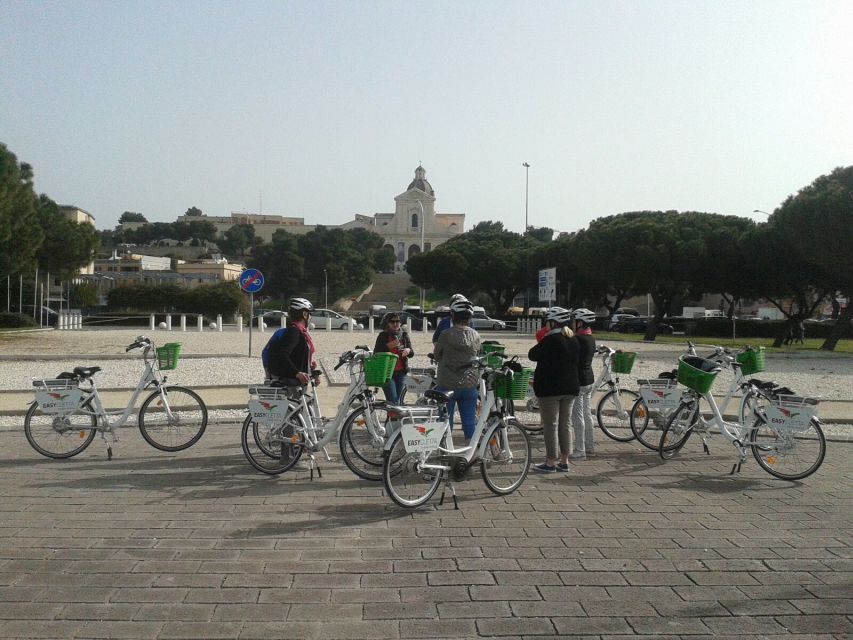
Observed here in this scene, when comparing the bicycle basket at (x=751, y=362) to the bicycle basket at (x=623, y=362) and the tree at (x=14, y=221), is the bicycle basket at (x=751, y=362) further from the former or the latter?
the tree at (x=14, y=221)

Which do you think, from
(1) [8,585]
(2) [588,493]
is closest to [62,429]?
(1) [8,585]

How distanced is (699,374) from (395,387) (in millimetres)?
3338

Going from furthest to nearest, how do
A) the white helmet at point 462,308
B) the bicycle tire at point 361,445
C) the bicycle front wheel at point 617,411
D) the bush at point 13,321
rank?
the bush at point 13,321, the bicycle front wheel at point 617,411, the white helmet at point 462,308, the bicycle tire at point 361,445

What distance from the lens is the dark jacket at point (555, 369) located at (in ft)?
26.4

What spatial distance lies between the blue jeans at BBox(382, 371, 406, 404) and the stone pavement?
1505 millimetres

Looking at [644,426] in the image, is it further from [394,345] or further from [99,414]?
[99,414]

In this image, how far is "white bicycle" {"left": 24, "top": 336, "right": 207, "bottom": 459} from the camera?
28.5 ft

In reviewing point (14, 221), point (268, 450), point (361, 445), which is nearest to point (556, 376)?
point (361, 445)

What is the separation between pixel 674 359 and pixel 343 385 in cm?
1353

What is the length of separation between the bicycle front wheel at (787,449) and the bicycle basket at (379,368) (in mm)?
3594

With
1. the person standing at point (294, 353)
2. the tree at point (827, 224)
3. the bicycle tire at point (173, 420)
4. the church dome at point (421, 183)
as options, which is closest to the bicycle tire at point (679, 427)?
the person standing at point (294, 353)

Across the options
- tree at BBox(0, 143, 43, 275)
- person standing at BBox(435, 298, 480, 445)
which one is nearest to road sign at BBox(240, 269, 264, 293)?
person standing at BBox(435, 298, 480, 445)

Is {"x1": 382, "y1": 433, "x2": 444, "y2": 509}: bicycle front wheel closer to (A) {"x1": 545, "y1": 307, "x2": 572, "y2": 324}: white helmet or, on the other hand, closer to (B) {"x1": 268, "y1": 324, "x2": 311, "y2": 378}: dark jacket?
(B) {"x1": 268, "y1": 324, "x2": 311, "y2": 378}: dark jacket

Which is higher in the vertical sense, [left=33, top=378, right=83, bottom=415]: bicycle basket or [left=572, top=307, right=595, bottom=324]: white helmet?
[left=572, top=307, right=595, bottom=324]: white helmet
